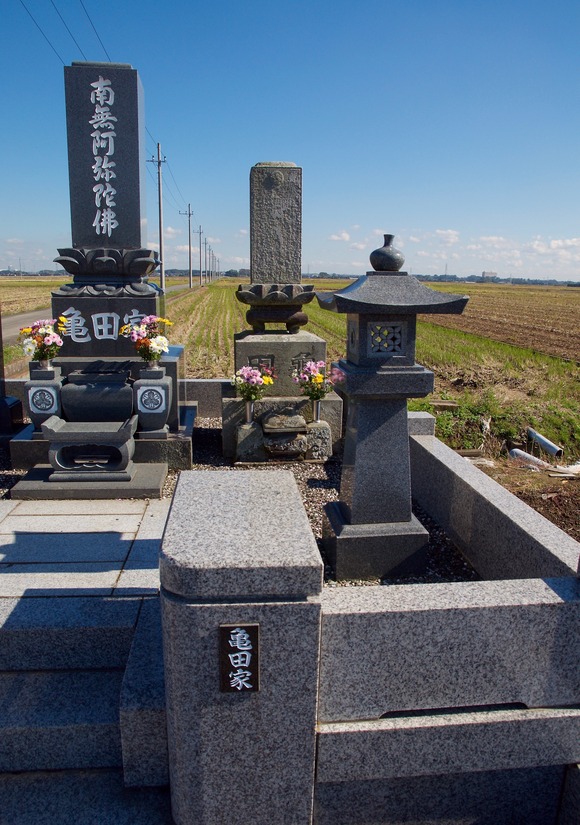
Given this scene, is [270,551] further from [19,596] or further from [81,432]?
[81,432]

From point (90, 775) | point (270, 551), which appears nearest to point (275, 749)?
point (270, 551)

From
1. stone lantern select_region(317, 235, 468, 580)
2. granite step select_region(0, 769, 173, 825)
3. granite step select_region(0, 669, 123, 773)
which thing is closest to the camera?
granite step select_region(0, 769, 173, 825)

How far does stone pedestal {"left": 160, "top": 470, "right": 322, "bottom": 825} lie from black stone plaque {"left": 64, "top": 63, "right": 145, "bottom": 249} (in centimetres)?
557

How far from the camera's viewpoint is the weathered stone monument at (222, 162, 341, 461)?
6941 mm

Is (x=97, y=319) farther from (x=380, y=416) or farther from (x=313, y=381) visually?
(x=380, y=416)

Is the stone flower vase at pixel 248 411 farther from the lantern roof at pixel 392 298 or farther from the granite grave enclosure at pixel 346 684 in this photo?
the granite grave enclosure at pixel 346 684

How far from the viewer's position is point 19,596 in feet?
11.5

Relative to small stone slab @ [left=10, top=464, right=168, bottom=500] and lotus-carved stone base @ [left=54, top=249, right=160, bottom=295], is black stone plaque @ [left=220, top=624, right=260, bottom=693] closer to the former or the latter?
small stone slab @ [left=10, top=464, right=168, bottom=500]

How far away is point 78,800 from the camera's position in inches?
100

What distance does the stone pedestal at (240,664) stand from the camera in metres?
2.04

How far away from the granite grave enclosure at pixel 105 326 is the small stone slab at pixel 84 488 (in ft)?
0.18

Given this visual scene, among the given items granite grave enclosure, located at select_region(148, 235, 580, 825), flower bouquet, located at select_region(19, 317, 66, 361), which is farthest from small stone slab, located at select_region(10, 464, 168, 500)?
granite grave enclosure, located at select_region(148, 235, 580, 825)

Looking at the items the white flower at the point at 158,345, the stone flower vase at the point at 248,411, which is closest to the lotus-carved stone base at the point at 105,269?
the white flower at the point at 158,345

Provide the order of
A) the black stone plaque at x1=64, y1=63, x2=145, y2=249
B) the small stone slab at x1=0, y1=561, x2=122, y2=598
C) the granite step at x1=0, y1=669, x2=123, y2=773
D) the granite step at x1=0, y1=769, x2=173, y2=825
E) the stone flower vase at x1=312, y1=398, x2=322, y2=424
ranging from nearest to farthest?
the granite step at x1=0, y1=769, x2=173, y2=825 < the granite step at x1=0, y1=669, x2=123, y2=773 < the small stone slab at x1=0, y1=561, x2=122, y2=598 < the black stone plaque at x1=64, y1=63, x2=145, y2=249 < the stone flower vase at x1=312, y1=398, x2=322, y2=424
